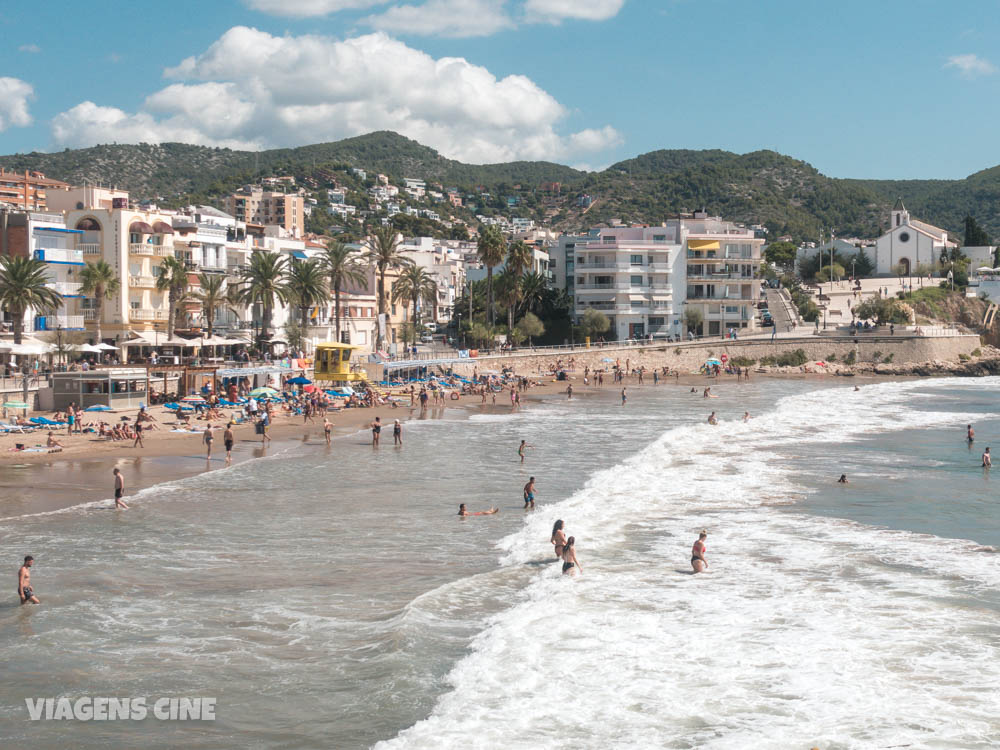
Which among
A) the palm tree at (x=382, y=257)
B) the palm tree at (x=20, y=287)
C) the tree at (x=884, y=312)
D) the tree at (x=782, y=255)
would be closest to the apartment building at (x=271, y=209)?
the tree at (x=782, y=255)

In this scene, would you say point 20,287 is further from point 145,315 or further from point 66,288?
point 145,315

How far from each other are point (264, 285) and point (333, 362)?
6851mm

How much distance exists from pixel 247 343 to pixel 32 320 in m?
10.9

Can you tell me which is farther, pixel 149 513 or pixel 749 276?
pixel 749 276

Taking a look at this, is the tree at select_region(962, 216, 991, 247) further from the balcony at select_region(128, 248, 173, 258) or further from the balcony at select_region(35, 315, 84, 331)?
the balcony at select_region(35, 315, 84, 331)

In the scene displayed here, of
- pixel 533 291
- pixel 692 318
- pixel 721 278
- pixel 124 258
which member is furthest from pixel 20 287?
pixel 721 278

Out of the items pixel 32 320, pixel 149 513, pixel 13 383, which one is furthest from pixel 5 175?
pixel 149 513

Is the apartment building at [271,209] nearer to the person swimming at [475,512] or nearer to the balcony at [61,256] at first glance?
the balcony at [61,256]

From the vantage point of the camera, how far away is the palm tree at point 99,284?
48.0 meters

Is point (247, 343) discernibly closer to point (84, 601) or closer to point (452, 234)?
point (84, 601)

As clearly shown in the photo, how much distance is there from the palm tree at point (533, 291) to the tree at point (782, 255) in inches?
2239

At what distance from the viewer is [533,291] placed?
3169 inches

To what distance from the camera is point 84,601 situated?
15.9m

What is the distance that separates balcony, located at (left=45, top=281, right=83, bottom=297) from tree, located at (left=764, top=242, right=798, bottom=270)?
98.7 meters
